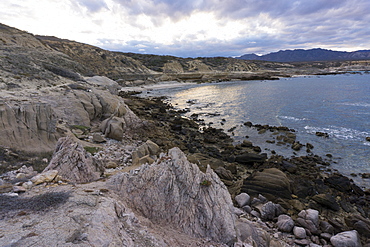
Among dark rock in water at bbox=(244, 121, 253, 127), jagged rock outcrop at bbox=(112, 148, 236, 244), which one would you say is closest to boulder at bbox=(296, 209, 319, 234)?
jagged rock outcrop at bbox=(112, 148, 236, 244)

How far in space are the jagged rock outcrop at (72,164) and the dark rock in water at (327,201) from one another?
1203 centimetres

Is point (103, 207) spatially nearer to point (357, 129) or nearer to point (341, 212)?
point (341, 212)

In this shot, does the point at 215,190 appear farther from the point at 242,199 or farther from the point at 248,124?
the point at 248,124

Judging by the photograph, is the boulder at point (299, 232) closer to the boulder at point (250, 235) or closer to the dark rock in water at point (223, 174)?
the boulder at point (250, 235)

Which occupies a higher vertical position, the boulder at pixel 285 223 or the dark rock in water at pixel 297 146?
the boulder at pixel 285 223

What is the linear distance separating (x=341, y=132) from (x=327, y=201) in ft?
55.6

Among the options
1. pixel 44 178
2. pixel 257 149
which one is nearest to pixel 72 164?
pixel 44 178

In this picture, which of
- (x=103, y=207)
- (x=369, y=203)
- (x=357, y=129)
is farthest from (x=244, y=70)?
(x=103, y=207)

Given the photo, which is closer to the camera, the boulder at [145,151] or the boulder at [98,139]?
the boulder at [145,151]

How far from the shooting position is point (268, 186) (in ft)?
38.7

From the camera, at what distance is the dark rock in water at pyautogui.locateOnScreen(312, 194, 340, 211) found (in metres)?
11.0

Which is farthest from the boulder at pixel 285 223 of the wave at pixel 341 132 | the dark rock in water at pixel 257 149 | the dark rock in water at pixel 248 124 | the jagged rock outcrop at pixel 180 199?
the dark rock in water at pixel 248 124

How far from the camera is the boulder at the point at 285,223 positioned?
8.76m

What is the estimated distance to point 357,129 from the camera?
2459 centimetres
